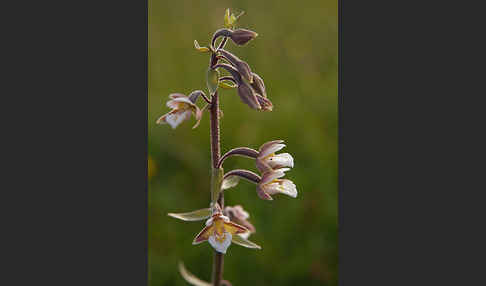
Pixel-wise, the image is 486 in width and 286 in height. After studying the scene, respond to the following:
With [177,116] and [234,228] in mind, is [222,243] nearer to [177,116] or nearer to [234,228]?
[234,228]

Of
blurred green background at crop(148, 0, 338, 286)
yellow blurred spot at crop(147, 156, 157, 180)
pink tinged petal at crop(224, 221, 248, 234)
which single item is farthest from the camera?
yellow blurred spot at crop(147, 156, 157, 180)

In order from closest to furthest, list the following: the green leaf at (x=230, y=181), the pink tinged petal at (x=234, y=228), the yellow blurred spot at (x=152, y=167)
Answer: the pink tinged petal at (x=234, y=228) → the green leaf at (x=230, y=181) → the yellow blurred spot at (x=152, y=167)

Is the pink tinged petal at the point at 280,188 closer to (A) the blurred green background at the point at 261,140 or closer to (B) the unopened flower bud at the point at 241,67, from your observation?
(B) the unopened flower bud at the point at 241,67

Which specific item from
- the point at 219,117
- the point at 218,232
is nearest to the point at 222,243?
the point at 218,232

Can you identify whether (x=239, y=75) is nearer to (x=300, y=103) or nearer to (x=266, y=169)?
(x=266, y=169)

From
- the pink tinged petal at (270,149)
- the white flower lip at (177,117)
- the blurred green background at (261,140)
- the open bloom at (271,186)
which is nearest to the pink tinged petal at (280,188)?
the open bloom at (271,186)

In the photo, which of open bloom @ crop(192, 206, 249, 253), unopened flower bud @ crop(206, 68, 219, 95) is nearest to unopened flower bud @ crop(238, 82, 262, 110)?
unopened flower bud @ crop(206, 68, 219, 95)

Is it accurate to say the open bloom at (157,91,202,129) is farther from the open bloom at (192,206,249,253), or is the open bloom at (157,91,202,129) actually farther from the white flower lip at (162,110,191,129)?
the open bloom at (192,206,249,253)
